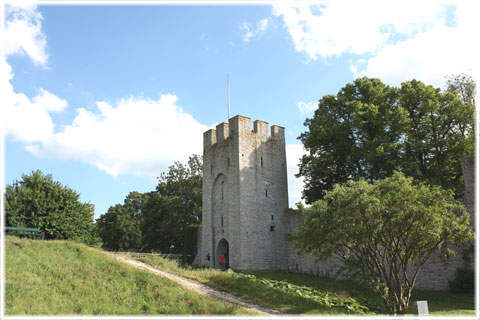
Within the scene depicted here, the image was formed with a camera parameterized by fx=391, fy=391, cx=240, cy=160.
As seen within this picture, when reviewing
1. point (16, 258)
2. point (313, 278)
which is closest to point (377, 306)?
point (313, 278)

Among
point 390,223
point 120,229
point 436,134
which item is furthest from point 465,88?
point 120,229

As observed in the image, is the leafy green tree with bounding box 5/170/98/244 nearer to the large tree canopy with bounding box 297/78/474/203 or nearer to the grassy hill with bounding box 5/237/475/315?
the grassy hill with bounding box 5/237/475/315

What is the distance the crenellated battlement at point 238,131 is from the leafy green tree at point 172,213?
8890mm

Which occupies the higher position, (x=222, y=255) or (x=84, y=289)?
(x=84, y=289)

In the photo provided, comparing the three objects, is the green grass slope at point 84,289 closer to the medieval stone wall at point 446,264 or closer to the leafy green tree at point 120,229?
the medieval stone wall at point 446,264

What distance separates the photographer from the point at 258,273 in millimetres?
23719

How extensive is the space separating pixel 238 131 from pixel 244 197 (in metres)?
4.44

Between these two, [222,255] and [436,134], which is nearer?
[436,134]

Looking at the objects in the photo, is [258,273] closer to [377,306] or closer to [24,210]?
[377,306]

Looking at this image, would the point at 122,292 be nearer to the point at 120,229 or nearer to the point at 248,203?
the point at 248,203

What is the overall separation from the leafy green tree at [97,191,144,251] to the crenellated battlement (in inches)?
624

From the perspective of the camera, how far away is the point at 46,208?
21.0 metres

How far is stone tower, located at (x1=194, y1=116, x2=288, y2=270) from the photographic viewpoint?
81.6 feet

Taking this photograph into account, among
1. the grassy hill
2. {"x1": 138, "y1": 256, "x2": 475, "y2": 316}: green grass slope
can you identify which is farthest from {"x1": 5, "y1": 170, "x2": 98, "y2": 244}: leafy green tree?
{"x1": 138, "y1": 256, "x2": 475, "y2": 316}: green grass slope
